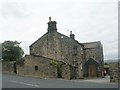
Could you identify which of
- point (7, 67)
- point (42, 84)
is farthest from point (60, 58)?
point (42, 84)

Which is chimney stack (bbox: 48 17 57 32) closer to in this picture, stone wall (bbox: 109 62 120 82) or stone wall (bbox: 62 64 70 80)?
stone wall (bbox: 62 64 70 80)

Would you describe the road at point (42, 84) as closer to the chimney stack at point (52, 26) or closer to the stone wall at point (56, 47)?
the stone wall at point (56, 47)

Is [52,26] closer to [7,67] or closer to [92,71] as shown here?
[7,67]

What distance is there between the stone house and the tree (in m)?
3.44

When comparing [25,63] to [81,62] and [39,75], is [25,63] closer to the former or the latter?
[39,75]

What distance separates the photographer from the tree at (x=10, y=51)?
42.7m

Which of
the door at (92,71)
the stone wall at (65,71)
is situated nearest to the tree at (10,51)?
the stone wall at (65,71)

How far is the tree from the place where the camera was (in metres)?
42.7

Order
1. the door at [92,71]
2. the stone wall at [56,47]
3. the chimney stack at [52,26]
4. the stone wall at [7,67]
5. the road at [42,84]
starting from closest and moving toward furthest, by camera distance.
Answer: the road at [42,84], the stone wall at [7,67], the chimney stack at [52,26], the stone wall at [56,47], the door at [92,71]

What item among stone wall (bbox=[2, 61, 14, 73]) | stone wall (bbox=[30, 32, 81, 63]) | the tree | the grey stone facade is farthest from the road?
the tree

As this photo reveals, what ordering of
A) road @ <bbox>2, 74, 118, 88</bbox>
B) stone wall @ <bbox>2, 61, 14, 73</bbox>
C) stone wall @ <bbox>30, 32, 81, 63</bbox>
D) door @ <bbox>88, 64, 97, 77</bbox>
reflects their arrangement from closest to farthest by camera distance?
road @ <bbox>2, 74, 118, 88</bbox>, stone wall @ <bbox>2, 61, 14, 73</bbox>, stone wall @ <bbox>30, 32, 81, 63</bbox>, door @ <bbox>88, 64, 97, 77</bbox>

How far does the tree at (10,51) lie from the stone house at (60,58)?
11.3ft

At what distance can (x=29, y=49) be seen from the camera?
4359 centimetres

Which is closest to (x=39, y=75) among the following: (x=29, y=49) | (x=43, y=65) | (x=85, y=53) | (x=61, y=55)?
(x=43, y=65)
